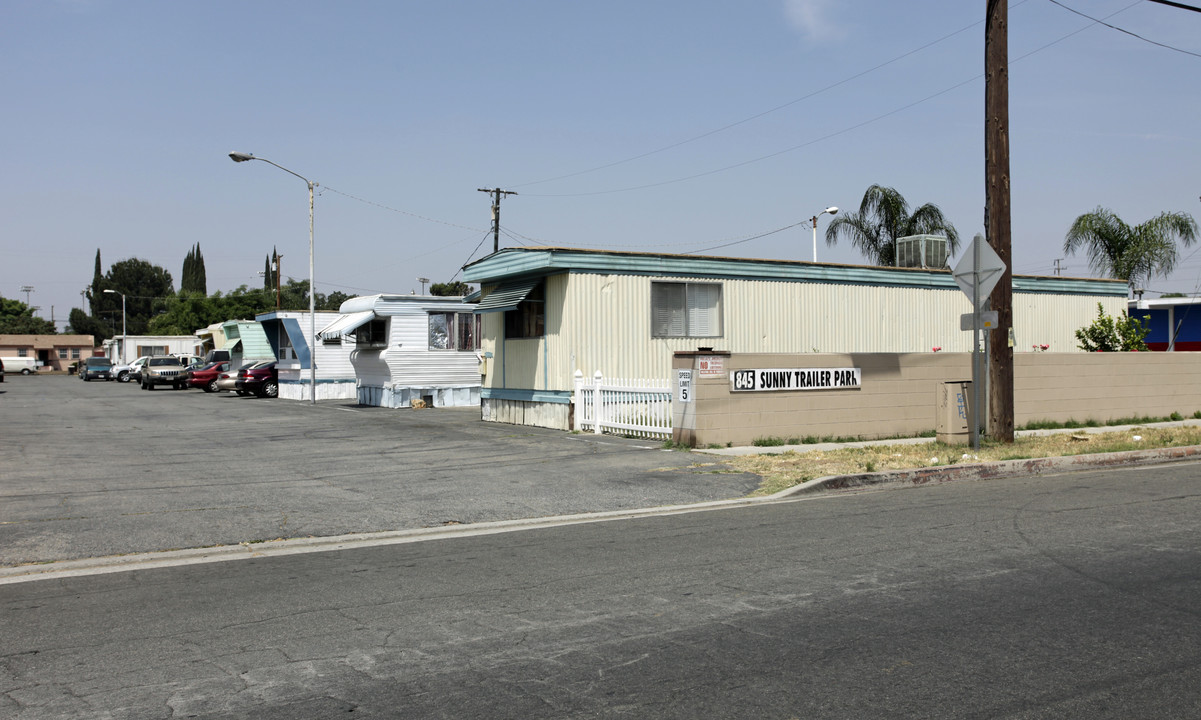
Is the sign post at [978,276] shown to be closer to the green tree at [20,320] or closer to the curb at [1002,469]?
the curb at [1002,469]

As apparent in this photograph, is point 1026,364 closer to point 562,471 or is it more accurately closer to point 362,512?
point 562,471

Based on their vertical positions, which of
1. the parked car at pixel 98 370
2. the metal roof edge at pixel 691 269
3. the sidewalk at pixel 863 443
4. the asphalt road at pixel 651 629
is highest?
the metal roof edge at pixel 691 269

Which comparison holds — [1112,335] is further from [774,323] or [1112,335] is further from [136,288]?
[136,288]

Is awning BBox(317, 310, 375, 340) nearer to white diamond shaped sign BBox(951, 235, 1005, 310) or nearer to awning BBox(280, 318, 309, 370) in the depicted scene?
awning BBox(280, 318, 309, 370)

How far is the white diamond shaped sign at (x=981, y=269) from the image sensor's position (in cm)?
1346

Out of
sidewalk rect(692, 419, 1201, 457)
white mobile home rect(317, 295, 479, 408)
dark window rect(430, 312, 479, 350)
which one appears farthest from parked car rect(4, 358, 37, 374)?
sidewalk rect(692, 419, 1201, 457)

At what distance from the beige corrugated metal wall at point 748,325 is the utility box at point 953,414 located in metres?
6.67

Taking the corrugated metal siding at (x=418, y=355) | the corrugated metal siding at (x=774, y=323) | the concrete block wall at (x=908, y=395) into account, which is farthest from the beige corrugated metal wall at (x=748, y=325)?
the corrugated metal siding at (x=418, y=355)

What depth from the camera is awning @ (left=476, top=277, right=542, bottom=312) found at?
828 inches

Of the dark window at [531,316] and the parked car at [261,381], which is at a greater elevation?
the dark window at [531,316]

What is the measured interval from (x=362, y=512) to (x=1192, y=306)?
3669cm

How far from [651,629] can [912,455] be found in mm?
9574

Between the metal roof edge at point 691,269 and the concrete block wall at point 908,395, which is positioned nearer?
the concrete block wall at point 908,395

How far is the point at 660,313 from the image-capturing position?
68.0 ft
